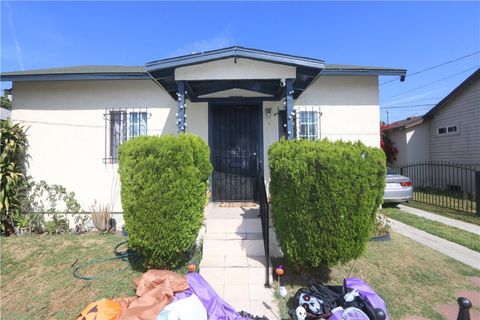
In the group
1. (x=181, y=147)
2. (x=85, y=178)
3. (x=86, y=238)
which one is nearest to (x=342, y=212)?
(x=181, y=147)

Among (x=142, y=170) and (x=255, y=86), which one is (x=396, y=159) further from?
(x=142, y=170)

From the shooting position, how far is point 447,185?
11.9 meters

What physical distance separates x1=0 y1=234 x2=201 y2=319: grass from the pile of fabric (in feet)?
2.45

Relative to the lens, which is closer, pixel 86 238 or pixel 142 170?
pixel 142 170

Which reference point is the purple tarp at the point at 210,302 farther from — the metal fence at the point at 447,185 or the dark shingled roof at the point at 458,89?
the dark shingled roof at the point at 458,89

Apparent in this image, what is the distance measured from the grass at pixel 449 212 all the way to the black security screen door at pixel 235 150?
18.4 ft

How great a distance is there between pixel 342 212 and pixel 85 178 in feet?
20.5

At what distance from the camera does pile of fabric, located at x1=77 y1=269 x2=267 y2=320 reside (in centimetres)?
274

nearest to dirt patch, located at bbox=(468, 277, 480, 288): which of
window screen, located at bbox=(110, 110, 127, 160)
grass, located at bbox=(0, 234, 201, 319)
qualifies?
grass, located at bbox=(0, 234, 201, 319)

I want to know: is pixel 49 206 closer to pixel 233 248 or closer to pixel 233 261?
pixel 233 248

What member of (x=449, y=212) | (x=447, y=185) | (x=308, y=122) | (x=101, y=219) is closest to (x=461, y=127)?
(x=447, y=185)

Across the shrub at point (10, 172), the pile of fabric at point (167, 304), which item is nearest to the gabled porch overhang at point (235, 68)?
the pile of fabric at point (167, 304)

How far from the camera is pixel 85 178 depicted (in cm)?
704

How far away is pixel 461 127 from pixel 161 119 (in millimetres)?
12002
